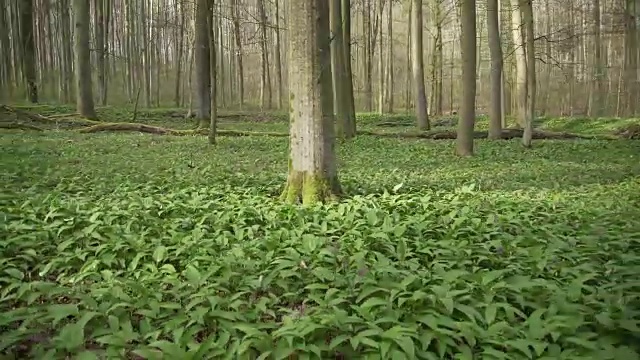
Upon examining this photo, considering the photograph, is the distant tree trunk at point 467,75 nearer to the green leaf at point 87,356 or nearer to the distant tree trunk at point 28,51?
the green leaf at point 87,356

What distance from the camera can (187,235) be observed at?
4758mm

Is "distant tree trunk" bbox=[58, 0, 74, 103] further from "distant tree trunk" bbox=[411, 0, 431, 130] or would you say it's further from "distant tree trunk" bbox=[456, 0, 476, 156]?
"distant tree trunk" bbox=[456, 0, 476, 156]

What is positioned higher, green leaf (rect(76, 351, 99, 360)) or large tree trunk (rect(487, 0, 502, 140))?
large tree trunk (rect(487, 0, 502, 140))

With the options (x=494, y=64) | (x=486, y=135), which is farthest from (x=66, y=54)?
(x=494, y=64)

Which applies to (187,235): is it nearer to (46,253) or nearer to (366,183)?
(46,253)

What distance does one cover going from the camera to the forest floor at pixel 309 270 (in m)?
2.87

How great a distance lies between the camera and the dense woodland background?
93.7 ft

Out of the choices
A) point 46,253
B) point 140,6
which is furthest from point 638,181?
point 140,6

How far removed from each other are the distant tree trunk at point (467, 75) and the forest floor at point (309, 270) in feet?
15.3

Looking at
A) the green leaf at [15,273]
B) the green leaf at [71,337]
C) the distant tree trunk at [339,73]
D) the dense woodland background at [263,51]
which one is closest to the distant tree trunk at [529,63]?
the distant tree trunk at [339,73]

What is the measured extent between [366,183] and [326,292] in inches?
187

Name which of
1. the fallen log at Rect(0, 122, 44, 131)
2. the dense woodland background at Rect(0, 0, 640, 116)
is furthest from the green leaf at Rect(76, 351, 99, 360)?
the dense woodland background at Rect(0, 0, 640, 116)

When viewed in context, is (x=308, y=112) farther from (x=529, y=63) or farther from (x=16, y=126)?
(x=16, y=126)

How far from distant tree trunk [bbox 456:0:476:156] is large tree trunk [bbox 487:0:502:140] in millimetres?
3350
